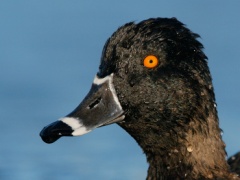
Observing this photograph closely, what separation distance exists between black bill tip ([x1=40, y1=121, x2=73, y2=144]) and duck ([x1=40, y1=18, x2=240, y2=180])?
160 mm

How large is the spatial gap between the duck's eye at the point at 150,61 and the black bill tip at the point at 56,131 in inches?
33.0

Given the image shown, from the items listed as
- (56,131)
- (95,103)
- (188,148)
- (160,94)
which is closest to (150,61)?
(160,94)

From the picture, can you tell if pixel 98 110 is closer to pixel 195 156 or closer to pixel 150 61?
pixel 150 61

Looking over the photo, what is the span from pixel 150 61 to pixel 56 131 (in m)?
0.98

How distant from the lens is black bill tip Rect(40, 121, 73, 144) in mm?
8023

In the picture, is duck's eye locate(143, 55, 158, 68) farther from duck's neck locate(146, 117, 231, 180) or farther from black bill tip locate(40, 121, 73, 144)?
black bill tip locate(40, 121, 73, 144)

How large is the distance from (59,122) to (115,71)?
66cm

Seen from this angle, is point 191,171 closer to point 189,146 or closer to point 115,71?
point 189,146

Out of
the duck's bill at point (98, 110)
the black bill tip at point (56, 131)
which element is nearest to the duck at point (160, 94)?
the duck's bill at point (98, 110)

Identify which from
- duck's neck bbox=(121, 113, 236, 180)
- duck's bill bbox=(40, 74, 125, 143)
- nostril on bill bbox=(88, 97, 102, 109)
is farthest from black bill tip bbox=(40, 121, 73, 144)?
duck's neck bbox=(121, 113, 236, 180)

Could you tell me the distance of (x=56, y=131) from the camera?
8016 mm

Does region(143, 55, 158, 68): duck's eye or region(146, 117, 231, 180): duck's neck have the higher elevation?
region(143, 55, 158, 68): duck's eye

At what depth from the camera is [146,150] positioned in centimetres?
855

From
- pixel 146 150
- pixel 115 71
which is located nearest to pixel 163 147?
pixel 146 150
